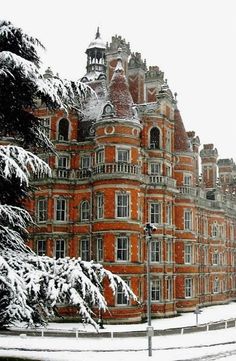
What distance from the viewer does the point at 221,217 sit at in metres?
58.5

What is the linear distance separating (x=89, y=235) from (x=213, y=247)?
70.5ft

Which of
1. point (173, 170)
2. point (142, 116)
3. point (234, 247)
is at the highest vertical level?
point (142, 116)

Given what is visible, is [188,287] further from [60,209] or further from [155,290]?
[60,209]

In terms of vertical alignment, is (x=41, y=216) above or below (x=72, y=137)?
below

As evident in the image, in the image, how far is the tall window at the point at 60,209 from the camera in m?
40.7

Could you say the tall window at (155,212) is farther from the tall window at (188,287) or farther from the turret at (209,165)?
the turret at (209,165)

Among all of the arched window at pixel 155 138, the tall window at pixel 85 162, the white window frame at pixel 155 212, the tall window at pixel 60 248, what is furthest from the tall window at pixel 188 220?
the tall window at pixel 60 248

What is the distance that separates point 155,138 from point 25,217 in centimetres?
3167

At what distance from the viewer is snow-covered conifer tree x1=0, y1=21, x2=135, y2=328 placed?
9.93 meters

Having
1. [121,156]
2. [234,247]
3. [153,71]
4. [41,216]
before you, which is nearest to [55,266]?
[121,156]

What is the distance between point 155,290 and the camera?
4050cm

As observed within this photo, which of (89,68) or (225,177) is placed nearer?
(89,68)

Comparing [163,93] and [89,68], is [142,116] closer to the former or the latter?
[163,93]

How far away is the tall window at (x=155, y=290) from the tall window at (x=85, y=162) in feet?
35.0
